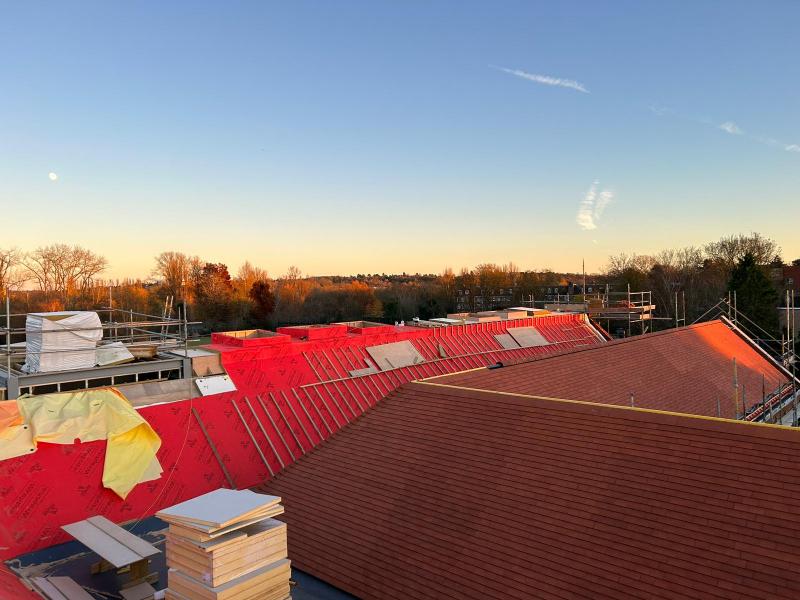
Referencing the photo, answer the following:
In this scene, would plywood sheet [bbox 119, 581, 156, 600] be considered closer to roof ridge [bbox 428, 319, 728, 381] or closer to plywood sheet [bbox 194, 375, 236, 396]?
plywood sheet [bbox 194, 375, 236, 396]

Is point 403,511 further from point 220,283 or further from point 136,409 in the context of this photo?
point 220,283

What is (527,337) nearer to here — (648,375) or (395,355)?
(648,375)

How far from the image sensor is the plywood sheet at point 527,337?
25906 mm

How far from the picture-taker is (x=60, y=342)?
12820 mm

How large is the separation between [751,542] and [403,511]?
17.3 ft

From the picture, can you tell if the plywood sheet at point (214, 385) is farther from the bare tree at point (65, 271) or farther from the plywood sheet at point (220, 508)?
the bare tree at point (65, 271)

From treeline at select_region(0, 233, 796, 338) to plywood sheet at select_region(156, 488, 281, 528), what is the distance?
134 feet

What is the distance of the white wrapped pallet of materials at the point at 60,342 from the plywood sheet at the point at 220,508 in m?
7.08

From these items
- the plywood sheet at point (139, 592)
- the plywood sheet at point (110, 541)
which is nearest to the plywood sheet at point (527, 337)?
the plywood sheet at point (110, 541)

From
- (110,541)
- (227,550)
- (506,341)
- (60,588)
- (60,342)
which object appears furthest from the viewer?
(506,341)

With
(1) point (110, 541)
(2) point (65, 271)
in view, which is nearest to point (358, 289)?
(2) point (65, 271)

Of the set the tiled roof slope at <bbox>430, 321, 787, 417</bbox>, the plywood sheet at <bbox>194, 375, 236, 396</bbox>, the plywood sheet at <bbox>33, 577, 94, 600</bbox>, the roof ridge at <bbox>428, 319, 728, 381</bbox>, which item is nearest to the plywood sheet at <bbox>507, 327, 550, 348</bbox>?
the roof ridge at <bbox>428, 319, 728, 381</bbox>

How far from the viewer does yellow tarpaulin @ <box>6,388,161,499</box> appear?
10.6 meters

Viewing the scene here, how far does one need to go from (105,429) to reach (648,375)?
55.1ft
